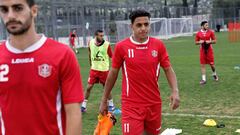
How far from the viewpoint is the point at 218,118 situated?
32.6 ft

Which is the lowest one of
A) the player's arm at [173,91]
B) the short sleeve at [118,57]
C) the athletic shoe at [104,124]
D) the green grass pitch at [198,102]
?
the green grass pitch at [198,102]

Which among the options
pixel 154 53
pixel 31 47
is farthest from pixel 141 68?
pixel 31 47

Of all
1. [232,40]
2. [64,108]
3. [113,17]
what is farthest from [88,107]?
[113,17]

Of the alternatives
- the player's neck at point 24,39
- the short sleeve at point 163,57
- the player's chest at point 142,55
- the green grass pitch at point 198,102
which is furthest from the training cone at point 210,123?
the player's neck at point 24,39

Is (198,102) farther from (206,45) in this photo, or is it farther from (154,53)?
(154,53)

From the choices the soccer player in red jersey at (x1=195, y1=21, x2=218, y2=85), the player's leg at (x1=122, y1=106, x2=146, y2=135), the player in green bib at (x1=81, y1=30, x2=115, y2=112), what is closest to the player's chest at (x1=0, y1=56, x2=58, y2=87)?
the player's leg at (x1=122, y1=106, x2=146, y2=135)

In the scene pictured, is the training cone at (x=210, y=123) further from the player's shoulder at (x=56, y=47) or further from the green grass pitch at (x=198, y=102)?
the player's shoulder at (x=56, y=47)

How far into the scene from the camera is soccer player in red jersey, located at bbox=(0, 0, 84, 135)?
3.17 meters

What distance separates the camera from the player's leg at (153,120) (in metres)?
5.98

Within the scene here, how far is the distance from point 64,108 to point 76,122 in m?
0.16

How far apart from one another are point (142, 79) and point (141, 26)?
2.18ft

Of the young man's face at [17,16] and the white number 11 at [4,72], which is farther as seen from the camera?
the white number 11 at [4,72]

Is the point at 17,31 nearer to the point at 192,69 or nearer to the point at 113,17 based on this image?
the point at 192,69

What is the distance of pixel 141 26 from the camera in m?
5.99
